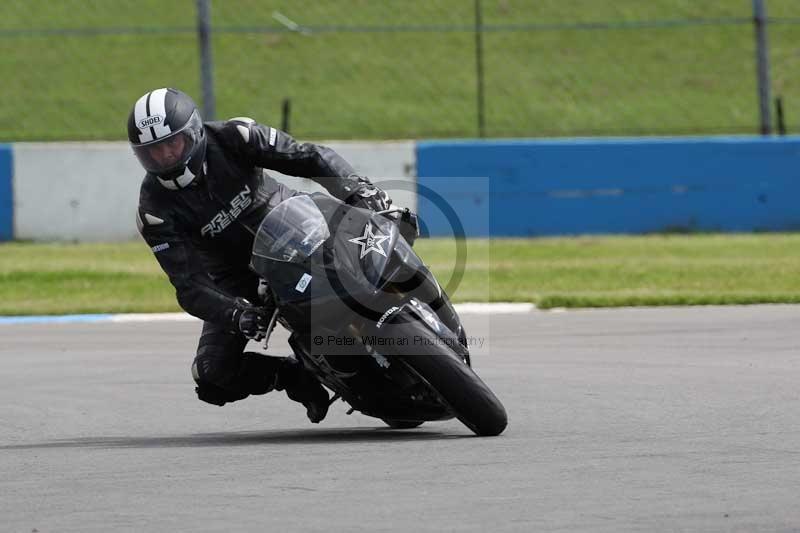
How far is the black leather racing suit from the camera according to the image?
673cm

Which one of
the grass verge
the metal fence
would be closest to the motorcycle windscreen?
the grass verge

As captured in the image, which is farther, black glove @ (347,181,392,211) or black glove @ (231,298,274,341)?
black glove @ (347,181,392,211)

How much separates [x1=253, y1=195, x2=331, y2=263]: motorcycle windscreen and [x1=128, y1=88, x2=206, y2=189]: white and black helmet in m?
0.78

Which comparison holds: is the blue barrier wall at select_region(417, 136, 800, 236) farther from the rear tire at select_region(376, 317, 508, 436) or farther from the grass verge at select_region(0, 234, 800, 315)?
the rear tire at select_region(376, 317, 508, 436)

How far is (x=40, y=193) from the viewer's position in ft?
50.8

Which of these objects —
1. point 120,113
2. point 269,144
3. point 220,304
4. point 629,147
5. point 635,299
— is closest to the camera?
point 220,304

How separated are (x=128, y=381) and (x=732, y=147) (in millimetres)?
8971

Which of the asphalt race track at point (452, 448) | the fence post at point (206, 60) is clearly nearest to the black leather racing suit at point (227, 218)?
the asphalt race track at point (452, 448)

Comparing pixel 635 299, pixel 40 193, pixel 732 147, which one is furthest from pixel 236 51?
pixel 635 299

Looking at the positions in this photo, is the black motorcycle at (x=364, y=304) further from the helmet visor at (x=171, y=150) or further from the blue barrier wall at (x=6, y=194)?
the blue barrier wall at (x=6, y=194)

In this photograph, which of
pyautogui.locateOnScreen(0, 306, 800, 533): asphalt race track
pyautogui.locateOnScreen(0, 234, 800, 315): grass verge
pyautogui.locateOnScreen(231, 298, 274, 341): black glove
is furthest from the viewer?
pyautogui.locateOnScreen(0, 234, 800, 315): grass verge

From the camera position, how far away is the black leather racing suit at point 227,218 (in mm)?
6727

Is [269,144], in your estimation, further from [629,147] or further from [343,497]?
[629,147]

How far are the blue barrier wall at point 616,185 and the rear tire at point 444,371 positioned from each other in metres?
9.34
